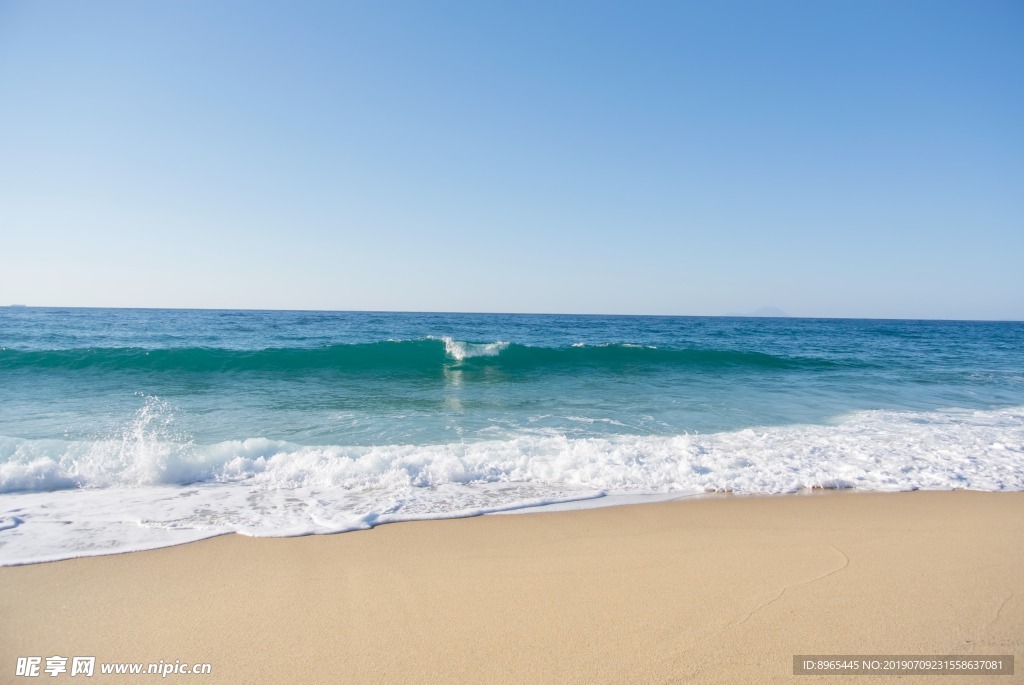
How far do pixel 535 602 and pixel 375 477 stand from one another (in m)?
3.14

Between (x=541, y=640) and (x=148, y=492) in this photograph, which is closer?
(x=541, y=640)

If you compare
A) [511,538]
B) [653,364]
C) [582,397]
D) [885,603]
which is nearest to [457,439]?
[511,538]

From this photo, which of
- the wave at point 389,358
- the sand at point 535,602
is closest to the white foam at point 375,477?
the sand at point 535,602

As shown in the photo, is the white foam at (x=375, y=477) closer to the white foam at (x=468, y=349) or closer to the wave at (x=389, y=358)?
the wave at (x=389, y=358)

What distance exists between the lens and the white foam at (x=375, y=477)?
14.2 ft

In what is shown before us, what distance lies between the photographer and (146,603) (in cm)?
305

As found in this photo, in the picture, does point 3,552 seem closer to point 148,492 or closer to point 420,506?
point 148,492

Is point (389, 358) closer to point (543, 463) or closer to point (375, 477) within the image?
point (375, 477)

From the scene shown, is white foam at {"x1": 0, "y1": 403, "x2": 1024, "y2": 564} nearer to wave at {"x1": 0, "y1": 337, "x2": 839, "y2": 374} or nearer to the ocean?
the ocean

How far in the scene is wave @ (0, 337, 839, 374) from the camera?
13.9 metres

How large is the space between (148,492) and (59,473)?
117 cm

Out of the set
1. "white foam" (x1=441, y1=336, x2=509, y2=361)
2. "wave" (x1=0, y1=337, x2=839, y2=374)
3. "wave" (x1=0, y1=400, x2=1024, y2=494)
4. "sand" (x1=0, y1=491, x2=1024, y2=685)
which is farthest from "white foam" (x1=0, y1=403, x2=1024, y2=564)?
"white foam" (x1=441, y1=336, x2=509, y2=361)

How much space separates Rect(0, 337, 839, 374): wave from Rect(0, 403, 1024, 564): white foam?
26.6 feet

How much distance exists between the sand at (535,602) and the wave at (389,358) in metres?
11.5
